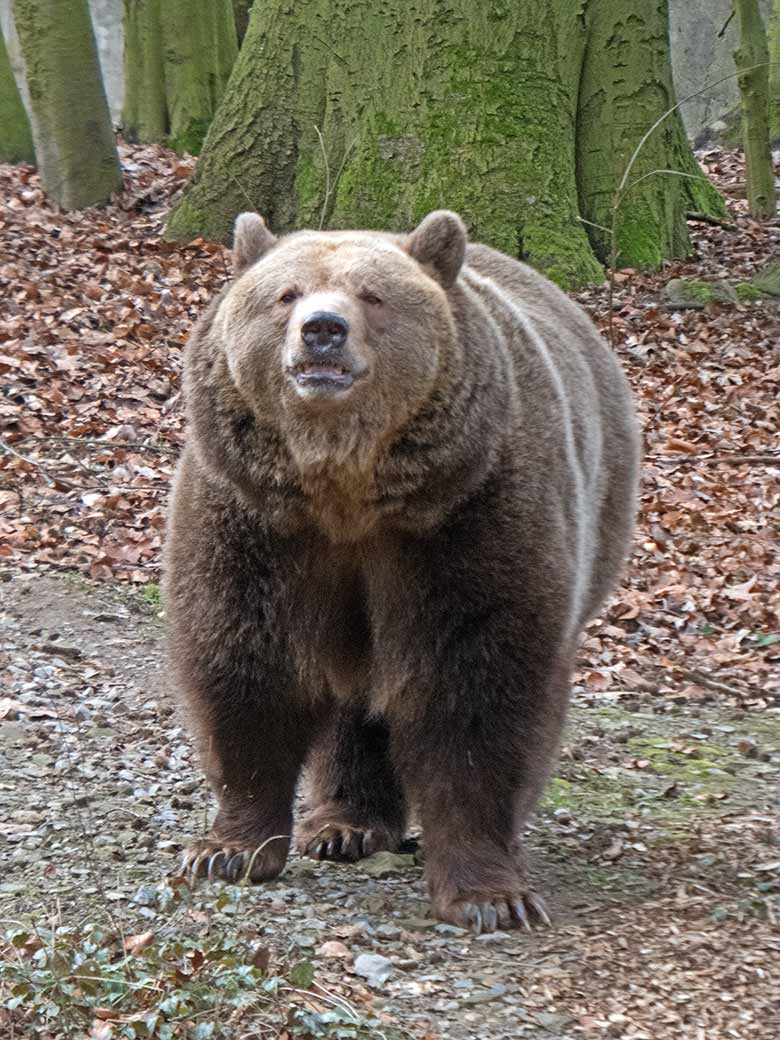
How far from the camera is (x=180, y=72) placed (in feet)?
59.4

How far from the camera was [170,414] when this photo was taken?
33.8 ft

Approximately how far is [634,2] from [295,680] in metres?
9.71

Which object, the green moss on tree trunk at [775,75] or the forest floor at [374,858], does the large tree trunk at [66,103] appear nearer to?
the forest floor at [374,858]

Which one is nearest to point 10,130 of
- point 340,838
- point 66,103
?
point 66,103

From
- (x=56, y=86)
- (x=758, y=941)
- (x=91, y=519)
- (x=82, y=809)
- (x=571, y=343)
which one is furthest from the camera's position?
A: (x=56, y=86)

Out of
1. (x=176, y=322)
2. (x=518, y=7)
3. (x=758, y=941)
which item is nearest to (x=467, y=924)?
(x=758, y=941)

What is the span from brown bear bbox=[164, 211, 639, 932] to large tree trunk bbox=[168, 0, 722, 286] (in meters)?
6.76

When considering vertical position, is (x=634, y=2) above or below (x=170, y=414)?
above

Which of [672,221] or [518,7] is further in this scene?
[672,221]

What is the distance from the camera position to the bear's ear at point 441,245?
4977mm

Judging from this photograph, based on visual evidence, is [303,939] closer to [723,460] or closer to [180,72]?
[723,460]

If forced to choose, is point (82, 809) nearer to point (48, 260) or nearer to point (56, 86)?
point (48, 260)

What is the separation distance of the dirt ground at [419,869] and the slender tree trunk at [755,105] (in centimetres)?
955

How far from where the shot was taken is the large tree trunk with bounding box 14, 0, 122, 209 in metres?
14.4
